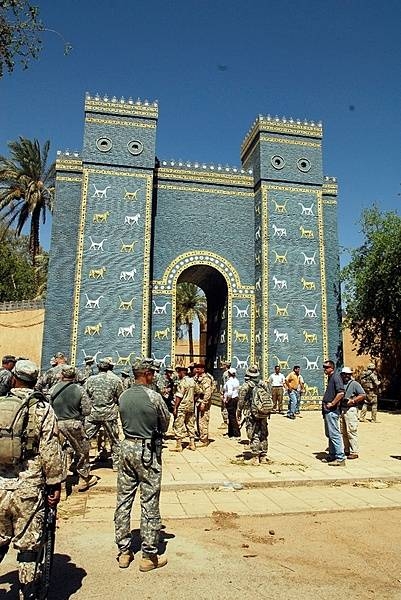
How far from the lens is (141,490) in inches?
170

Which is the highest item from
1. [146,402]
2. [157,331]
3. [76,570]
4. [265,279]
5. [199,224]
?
[199,224]

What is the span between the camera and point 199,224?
839 inches

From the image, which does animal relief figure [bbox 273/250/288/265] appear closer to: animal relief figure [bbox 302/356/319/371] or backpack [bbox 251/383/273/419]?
animal relief figure [bbox 302/356/319/371]

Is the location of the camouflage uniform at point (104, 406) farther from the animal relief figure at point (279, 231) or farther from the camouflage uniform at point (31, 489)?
the animal relief figure at point (279, 231)

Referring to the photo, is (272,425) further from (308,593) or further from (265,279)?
(308,593)

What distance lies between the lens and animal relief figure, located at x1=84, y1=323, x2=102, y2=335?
61.6ft

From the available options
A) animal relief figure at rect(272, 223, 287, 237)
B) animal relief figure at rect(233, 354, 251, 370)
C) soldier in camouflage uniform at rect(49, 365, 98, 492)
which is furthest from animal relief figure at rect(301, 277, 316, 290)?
soldier in camouflage uniform at rect(49, 365, 98, 492)

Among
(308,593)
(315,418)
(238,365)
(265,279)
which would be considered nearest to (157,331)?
(238,365)

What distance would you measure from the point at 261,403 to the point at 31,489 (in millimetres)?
5202

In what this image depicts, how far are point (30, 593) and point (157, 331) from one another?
54.8ft

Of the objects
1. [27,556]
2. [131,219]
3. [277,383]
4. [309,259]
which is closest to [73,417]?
[27,556]

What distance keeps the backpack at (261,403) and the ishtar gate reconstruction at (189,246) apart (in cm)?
1129

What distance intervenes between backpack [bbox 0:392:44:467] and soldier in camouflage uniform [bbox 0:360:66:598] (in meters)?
0.03

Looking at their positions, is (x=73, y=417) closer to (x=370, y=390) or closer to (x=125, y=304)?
(x=370, y=390)
